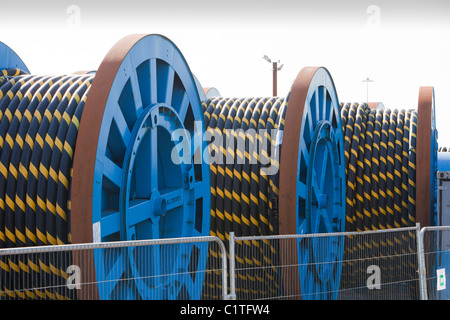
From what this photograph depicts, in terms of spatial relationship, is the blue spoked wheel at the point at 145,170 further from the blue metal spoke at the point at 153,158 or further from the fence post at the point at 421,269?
the fence post at the point at 421,269

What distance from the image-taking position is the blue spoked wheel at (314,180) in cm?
924

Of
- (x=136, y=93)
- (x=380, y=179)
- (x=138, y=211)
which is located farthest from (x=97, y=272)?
(x=380, y=179)

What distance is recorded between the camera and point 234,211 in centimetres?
991

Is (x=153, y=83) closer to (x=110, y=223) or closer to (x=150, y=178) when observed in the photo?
(x=150, y=178)

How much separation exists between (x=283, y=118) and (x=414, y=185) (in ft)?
11.6

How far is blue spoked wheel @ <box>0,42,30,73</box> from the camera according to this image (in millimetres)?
8461

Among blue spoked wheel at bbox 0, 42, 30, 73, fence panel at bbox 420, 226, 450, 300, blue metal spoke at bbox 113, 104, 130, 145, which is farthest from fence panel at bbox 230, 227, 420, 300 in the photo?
blue spoked wheel at bbox 0, 42, 30, 73

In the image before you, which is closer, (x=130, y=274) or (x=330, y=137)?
(x=130, y=274)

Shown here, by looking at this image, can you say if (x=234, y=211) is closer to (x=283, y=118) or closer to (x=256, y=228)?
(x=256, y=228)

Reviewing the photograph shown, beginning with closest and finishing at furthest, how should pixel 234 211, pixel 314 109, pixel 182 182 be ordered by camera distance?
pixel 182 182 → pixel 234 211 → pixel 314 109

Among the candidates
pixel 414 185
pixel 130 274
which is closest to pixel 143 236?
pixel 130 274

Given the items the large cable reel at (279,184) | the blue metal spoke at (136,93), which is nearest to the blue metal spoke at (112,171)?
the blue metal spoke at (136,93)

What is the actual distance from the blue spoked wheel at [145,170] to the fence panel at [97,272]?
0.06 ft
